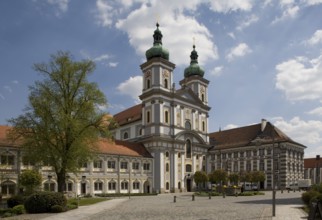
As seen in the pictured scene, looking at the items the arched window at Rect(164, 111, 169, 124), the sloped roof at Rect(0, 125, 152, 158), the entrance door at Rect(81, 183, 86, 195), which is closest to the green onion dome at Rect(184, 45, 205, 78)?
the arched window at Rect(164, 111, 169, 124)

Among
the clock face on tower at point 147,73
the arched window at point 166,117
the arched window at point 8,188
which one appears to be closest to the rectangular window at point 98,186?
the arched window at point 8,188

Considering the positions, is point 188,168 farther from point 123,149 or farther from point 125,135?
point 123,149

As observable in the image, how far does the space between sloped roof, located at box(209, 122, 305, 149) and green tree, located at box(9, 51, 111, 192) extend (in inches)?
1950

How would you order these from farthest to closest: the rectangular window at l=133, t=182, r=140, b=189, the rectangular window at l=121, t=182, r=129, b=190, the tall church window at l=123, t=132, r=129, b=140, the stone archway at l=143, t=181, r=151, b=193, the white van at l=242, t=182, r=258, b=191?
the tall church window at l=123, t=132, r=129, b=140, the white van at l=242, t=182, r=258, b=191, the stone archway at l=143, t=181, r=151, b=193, the rectangular window at l=133, t=182, r=140, b=189, the rectangular window at l=121, t=182, r=129, b=190

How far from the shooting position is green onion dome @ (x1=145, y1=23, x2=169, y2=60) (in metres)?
73.6

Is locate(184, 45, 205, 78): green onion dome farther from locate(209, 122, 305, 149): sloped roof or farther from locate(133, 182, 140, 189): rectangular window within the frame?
locate(133, 182, 140, 189): rectangular window

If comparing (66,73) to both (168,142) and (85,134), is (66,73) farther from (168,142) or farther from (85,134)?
(168,142)

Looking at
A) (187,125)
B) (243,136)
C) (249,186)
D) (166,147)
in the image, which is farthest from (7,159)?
(243,136)

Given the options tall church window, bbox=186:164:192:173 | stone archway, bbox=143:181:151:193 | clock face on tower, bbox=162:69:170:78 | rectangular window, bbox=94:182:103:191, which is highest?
clock face on tower, bbox=162:69:170:78

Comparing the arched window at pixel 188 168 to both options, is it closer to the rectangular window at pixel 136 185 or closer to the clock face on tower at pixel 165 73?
the rectangular window at pixel 136 185

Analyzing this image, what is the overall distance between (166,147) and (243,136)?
85.1ft

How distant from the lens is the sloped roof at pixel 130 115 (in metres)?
79.2

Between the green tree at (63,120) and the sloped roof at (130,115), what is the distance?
3566 centimetres

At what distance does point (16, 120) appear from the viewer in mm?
38969
